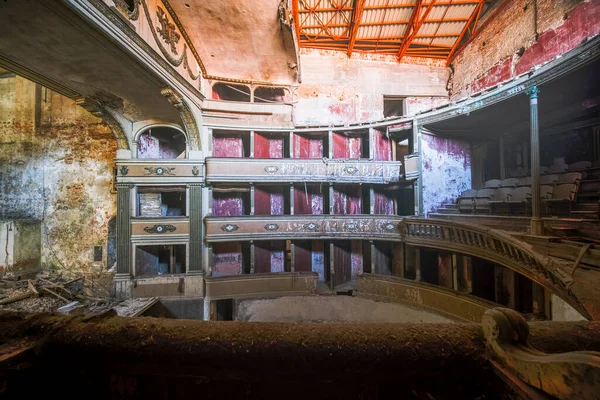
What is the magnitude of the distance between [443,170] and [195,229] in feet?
29.0

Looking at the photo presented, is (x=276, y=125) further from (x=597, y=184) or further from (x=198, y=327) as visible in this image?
(x=597, y=184)

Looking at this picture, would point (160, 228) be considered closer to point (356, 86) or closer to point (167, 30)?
point (167, 30)

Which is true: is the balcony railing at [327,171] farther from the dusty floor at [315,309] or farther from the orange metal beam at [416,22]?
the orange metal beam at [416,22]

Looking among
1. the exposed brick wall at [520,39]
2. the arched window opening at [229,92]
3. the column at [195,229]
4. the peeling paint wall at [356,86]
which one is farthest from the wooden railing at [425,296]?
the arched window opening at [229,92]

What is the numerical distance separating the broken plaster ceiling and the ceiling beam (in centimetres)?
327

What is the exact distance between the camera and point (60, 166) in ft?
27.2

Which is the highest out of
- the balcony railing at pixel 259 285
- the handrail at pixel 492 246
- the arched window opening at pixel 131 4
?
the arched window opening at pixel 131 4

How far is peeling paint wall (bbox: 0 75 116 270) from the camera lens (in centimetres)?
A: 820

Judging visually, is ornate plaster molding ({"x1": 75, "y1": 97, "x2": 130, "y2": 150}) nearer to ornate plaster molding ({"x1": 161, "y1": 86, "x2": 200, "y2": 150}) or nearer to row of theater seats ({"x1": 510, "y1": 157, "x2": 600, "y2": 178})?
ornate plaster molding ({"x1": 161, "y1": 86, "x2": 200, "y2": 150})

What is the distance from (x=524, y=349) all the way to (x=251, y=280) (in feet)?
23.7

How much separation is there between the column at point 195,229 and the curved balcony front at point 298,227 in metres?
0.33

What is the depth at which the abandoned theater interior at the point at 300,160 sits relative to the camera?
485 centimetres

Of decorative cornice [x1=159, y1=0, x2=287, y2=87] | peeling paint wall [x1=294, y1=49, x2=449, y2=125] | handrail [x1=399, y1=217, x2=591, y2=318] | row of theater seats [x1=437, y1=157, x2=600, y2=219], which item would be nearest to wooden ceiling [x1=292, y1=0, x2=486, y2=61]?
peeling paint wall [x1=294, y1=49, x2=449, y2=125]

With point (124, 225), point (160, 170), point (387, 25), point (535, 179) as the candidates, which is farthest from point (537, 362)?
point (387, 25)
